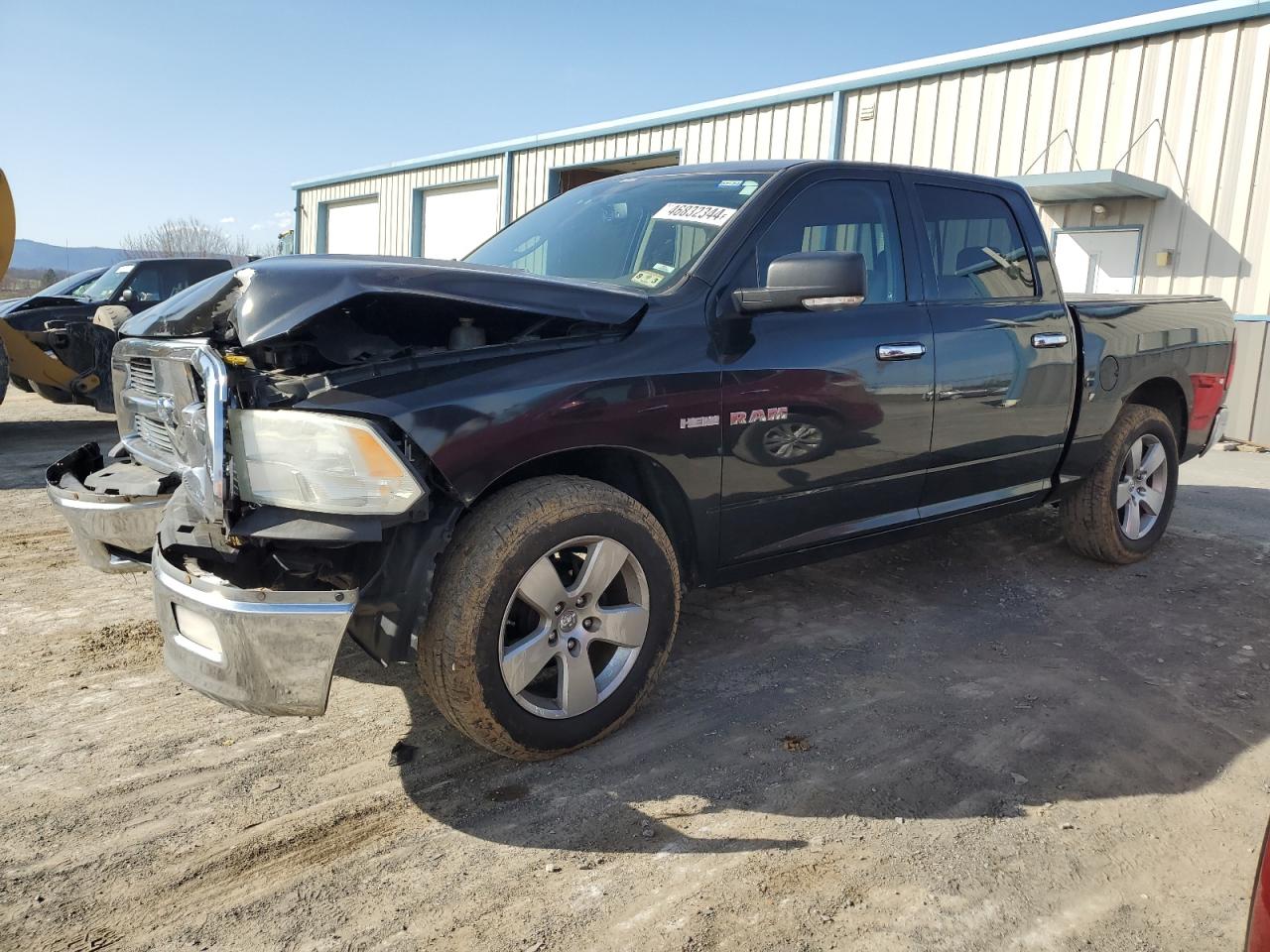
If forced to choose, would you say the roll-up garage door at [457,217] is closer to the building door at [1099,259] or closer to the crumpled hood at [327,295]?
the building door at [1099,259]

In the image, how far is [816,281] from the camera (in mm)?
2988

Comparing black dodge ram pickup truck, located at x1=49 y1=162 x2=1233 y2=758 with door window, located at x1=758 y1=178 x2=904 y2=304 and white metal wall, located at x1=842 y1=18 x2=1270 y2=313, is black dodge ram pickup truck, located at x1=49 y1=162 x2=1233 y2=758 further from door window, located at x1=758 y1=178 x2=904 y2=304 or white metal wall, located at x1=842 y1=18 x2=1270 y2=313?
white metal wall, located at x1=842 y1=18 x2=1270 y2=313

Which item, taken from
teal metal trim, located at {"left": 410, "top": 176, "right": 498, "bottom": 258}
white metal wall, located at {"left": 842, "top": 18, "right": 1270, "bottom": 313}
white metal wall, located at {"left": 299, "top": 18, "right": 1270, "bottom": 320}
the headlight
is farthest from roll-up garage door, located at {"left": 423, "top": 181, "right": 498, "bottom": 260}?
the headlight

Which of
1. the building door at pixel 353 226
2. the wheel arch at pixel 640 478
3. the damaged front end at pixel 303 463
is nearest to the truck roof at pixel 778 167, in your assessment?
the damaged front end at pixel 303 463

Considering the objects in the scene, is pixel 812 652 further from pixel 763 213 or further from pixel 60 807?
pixel 60 807

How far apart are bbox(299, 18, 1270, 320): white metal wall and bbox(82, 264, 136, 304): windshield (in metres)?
9.49

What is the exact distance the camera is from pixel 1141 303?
4.95 metres

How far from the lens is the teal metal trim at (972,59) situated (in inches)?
406

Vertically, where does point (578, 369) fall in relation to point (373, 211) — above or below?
below

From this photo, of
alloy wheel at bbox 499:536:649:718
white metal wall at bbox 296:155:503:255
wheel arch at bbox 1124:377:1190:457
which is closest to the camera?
alloy wheel at bbox 499:536:649:718

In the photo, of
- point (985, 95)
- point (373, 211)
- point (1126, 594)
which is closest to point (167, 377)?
point (1126, 594)

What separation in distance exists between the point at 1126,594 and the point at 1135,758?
1.96 m

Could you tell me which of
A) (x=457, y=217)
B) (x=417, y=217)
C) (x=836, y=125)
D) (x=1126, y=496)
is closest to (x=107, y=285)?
(x=836, y=125)

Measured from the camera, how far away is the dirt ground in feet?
7.21
